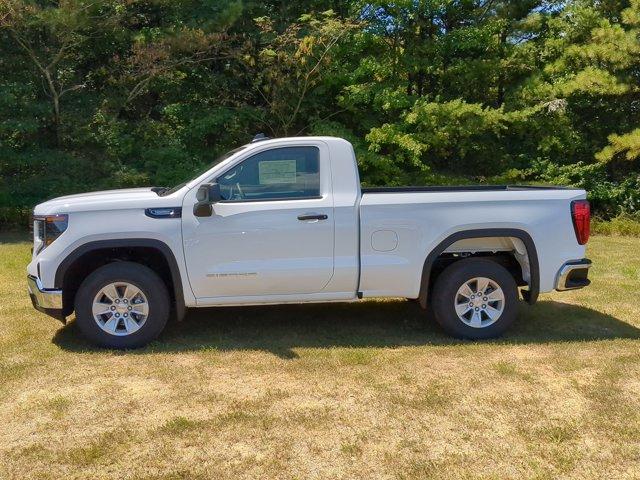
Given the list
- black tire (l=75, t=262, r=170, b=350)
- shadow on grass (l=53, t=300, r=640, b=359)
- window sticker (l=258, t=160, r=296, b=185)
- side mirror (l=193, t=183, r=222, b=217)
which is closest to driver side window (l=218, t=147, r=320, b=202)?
window sticker (l=258, t=160, r=296, b=185)

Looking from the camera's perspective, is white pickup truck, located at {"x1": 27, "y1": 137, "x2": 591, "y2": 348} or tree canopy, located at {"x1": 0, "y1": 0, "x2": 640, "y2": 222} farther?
tree canopy, located at {"x1": 0, "y1": 0, "x2": 640, "y2": 222}

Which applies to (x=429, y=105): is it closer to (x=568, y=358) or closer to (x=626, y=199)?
(x=626, y=199)

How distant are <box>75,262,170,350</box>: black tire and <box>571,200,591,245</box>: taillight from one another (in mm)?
3718

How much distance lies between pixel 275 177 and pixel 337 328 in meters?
1.66

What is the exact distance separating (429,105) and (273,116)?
13.0ft

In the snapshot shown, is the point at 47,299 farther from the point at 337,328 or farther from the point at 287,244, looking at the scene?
the point at 337,328

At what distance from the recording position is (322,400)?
14.2 feet

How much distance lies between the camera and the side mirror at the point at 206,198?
5.28 metres

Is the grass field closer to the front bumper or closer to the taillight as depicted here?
the front bumper

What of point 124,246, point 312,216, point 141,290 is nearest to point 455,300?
point 312,216

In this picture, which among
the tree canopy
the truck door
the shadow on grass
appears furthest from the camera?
the tree canopy

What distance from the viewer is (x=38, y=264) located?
5.40m

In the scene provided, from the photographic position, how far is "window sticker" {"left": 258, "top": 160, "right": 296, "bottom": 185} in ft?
18.3

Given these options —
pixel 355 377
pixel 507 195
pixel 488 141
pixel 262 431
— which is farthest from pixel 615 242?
pixel 262 431
